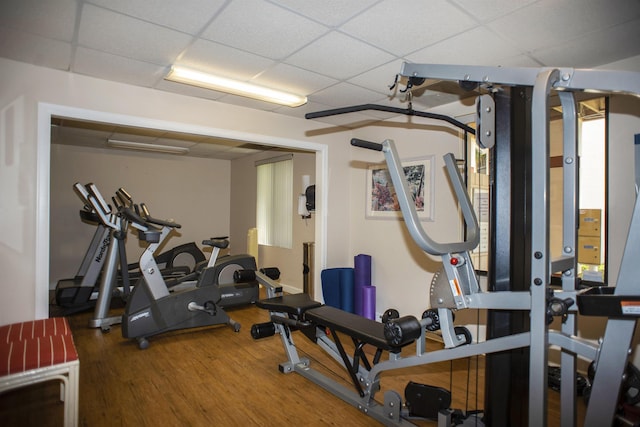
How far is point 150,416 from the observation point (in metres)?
2.05

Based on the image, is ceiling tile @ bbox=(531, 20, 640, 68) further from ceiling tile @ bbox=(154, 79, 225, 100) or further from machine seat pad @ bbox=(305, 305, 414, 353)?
ceiling tile @ bbox=(154, 79, 225, 100)

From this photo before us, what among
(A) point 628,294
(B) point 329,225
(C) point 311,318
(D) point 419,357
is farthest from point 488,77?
(B) point 329,225

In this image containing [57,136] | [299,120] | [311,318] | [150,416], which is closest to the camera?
[150,416]

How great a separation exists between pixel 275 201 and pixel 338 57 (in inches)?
140

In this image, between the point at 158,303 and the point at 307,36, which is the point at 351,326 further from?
the point at 158,303

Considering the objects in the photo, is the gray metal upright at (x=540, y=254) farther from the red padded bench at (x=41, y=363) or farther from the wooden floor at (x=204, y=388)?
the red padded bench at (x=41, y=363)

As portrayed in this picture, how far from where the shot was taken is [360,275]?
386 cm

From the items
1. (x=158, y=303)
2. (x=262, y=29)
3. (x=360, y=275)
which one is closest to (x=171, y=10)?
(x=262, y=29)

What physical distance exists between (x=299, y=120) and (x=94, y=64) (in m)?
1.93

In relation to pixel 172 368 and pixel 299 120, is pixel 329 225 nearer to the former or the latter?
pixel 299 120

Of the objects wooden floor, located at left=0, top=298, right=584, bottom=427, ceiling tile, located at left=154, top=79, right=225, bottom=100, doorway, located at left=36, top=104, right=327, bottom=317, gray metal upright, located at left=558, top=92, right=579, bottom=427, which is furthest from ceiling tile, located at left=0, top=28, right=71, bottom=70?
gray metal upright, located at left=558, top=92, right=579, bottom=427

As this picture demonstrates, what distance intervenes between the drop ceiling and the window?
8.87 ft

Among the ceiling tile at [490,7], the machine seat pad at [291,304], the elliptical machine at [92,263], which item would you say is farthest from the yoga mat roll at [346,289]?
the ceiling tile at [490,7]

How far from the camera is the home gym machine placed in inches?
49.1
